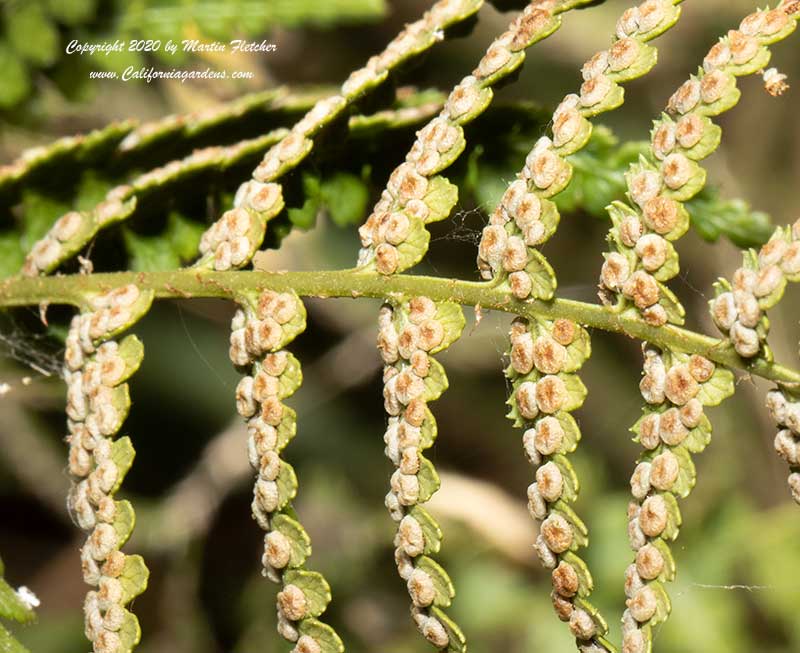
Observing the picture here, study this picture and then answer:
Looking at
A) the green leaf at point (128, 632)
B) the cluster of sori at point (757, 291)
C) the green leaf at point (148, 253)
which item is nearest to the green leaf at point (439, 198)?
the cluster of sori at point (757, 291)

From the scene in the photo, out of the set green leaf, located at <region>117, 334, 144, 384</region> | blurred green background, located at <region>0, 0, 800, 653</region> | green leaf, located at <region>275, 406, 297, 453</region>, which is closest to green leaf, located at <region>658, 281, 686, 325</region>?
green leaf, located at <region>275, 406, 297, 453</region>

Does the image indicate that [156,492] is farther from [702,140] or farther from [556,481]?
[702,140]

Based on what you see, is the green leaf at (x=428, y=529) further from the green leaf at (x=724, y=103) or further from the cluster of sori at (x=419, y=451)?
the green leaf at (x=724, y=103)

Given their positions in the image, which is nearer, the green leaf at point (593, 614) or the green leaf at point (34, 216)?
the green leaf at point (593, 614)

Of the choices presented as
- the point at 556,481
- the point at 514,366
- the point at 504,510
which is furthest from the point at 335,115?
the point at 504,510

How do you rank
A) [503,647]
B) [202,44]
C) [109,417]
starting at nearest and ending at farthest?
[109,417]
[202,44]
[503,647]

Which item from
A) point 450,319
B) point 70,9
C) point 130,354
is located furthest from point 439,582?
point 70,9
